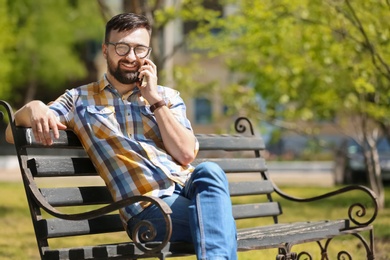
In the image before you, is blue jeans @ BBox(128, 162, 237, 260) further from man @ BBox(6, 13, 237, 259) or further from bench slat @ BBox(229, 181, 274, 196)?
bench slat @ BBox(229, 181, 274, 196)

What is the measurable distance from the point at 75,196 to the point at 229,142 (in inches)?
59.5

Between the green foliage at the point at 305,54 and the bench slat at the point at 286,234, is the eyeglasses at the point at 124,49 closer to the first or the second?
the bench slat at the point at 286,234

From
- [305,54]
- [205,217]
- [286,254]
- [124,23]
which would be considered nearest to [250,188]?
[286,254]

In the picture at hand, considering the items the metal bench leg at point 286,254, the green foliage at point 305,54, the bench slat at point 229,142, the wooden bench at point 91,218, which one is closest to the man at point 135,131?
the wooden bench at point 91,218

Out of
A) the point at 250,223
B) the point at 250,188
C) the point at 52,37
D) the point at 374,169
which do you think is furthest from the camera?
the point at 52,37

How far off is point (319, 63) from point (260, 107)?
11.2 feet

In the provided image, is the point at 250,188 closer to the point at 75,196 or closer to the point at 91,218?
the point at 75,196

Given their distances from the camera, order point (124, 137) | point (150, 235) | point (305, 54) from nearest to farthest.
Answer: point (150, 235) → point (124, 137) → point (305, 54)

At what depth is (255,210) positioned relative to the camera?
6570 millimetres

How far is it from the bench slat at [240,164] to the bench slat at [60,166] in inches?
39.8

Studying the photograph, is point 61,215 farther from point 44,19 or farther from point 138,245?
point 44,19

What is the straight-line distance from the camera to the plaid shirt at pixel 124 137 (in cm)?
519

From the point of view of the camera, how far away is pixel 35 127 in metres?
5.12

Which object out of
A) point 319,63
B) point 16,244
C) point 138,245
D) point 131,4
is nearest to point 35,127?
point 138,245
